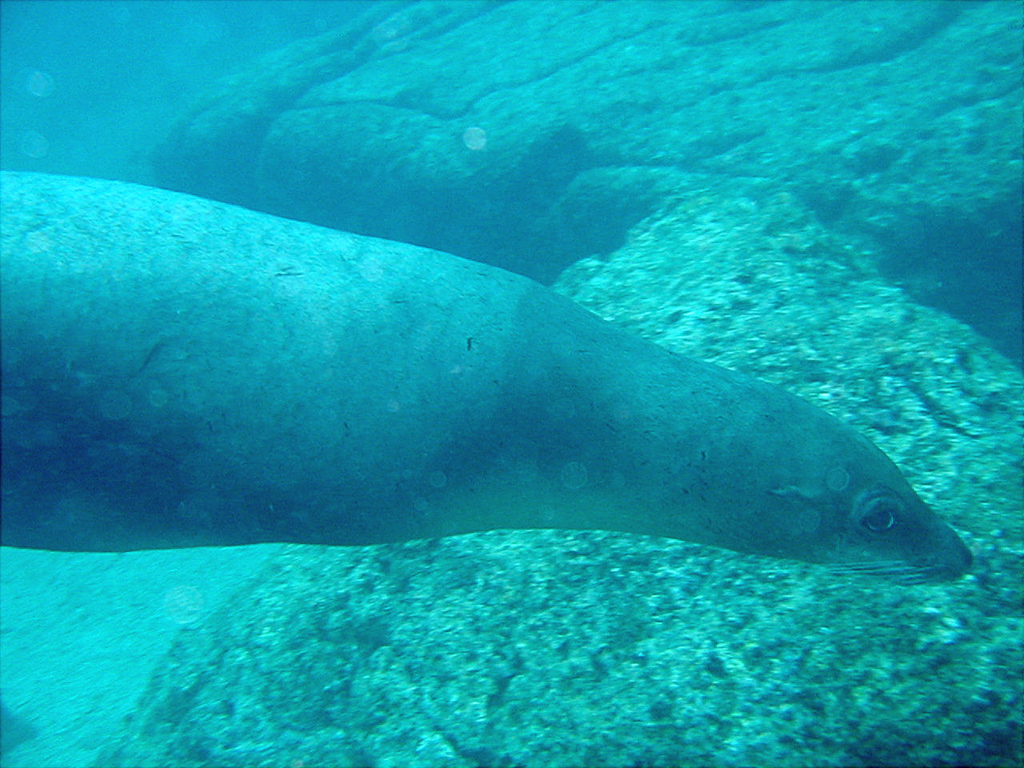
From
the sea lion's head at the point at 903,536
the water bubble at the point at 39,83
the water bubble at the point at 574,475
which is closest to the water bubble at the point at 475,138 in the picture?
the water bubble at the point at 574,475

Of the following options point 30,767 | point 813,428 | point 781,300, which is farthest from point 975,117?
point 30,767

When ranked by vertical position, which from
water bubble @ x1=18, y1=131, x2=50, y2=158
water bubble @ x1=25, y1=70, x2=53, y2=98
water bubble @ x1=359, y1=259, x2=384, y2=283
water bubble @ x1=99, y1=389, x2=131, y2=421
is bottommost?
water bubble @ x1=99, y1=389, x2=131, y2=421

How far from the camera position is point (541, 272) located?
798 cm

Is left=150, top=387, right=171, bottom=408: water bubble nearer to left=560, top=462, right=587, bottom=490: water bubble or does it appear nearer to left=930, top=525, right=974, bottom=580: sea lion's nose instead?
left=560, top=462, right=587, bottom=490: water bubble

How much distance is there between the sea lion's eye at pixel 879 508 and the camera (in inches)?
112

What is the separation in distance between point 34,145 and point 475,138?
3731cm

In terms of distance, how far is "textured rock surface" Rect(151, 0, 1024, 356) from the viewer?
6.05 metres

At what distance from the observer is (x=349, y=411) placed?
2.48 meters

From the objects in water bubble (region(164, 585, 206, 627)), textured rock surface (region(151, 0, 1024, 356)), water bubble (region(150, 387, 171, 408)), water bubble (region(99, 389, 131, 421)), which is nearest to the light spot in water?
water bubble (region(150, 387, 171, 408))

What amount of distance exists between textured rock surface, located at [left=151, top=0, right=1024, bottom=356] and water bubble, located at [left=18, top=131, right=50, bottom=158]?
2718 centimetres

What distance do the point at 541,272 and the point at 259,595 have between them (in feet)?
16.1

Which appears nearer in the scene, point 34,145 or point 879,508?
point 879,508

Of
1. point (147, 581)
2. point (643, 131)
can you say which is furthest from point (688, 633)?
point (147, 581)

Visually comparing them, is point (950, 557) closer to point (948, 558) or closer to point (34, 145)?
point (948, 558)
